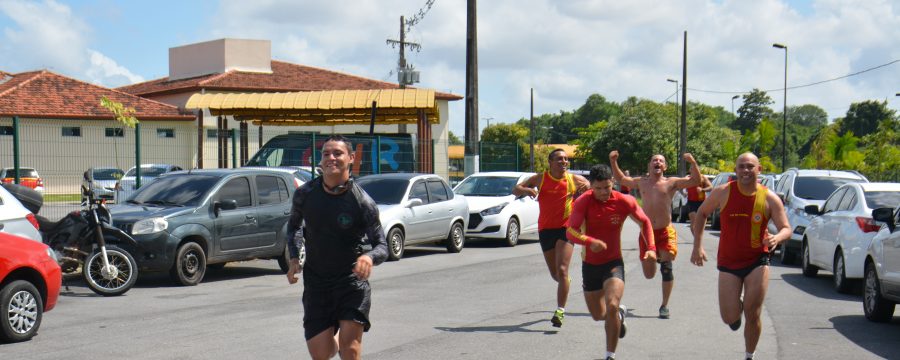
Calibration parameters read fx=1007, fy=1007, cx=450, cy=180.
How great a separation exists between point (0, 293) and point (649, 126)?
67.0m

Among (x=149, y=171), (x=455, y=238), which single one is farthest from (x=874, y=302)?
(x=149, y=171)

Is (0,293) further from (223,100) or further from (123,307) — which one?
(223,100)

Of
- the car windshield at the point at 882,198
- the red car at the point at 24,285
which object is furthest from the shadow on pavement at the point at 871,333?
the red car at the point at 24,285

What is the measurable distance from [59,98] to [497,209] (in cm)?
3115

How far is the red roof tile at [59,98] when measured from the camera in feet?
140

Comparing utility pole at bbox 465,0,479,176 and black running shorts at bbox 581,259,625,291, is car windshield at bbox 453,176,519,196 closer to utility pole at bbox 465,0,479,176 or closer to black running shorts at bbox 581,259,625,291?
utility pole at bbox 465,0,479,176

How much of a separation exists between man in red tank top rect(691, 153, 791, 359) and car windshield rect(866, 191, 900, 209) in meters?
6.92

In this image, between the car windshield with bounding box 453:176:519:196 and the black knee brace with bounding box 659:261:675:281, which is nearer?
the black knee brace with bounding box 659:261:675:281

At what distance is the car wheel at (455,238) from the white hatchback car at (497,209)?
1.30 meters

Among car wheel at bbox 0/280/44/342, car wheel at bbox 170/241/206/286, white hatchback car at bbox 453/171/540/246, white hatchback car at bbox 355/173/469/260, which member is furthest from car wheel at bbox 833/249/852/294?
car wheel at bbox 0/280/44/342

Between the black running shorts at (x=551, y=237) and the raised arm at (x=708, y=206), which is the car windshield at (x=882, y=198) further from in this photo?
the raised arm at (x=708, y=206)

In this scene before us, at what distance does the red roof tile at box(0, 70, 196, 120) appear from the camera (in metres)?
42.6

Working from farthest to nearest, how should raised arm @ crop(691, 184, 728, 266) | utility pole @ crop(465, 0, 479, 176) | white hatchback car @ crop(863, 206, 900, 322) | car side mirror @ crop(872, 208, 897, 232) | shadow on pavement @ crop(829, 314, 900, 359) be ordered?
utility pole @ crop(465, 0, 479, 176)
car side mirror @ crop(872, 208, 897, 232)
white hatchback car @ crop(863, 206, 900, 322)
shadow on pavement @ crop(829, 314, 900, 359)
raised arm @ crop(691, 184, 728, 266)

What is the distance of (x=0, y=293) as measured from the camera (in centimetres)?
857
